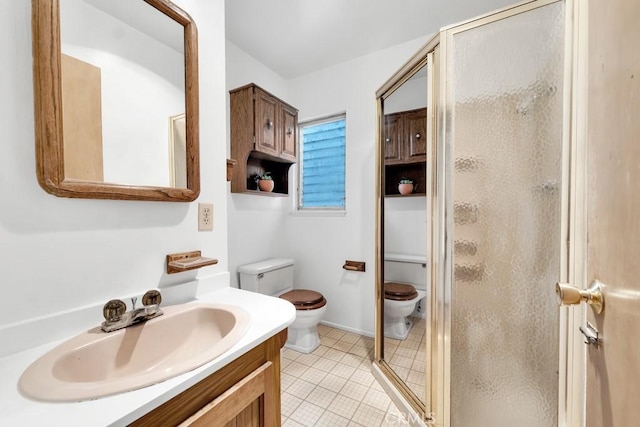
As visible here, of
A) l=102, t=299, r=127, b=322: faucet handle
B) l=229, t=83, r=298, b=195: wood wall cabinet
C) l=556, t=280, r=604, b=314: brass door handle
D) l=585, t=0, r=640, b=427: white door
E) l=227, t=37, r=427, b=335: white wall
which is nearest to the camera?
l=585, t=0, r=640, b=427: white door

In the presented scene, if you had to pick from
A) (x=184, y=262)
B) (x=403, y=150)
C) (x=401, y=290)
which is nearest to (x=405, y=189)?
(x=403, y=150)

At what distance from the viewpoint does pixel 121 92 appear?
0.84m

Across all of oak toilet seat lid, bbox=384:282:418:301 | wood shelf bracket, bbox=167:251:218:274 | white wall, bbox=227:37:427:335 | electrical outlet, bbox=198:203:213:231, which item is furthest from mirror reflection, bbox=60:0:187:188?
oak toilet seat lid, bbox=384:282:418:301

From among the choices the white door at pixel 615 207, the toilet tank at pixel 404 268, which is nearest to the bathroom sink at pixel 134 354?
the white door at pixel 615 207

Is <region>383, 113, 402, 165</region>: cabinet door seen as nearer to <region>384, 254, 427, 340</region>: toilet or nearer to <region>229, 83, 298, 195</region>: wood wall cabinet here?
<region>384, 254, 427, 340</region>: toilet

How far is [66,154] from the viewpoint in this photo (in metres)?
0.71

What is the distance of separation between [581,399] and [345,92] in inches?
94.7

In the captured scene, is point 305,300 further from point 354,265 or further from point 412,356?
point 412,356

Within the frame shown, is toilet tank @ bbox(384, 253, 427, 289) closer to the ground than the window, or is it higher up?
closer to the ground

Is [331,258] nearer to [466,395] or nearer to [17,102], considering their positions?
[466,395]

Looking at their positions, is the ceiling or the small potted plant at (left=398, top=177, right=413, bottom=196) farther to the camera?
the small potted plant at (left=398, top=177, right=413, bottom=196)

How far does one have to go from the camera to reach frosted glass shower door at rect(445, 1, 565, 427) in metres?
0.94

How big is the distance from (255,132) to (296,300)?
4.52 feet

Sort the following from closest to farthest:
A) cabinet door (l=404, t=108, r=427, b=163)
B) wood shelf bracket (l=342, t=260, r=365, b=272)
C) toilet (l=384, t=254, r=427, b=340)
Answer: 1. cabinet door (l=404, t=108, r=427, b=163)
2. toilet (l=384, t=254, r=427, b=340)
3. wood shelf bracket (l=342, t=260, r=365, b=272)
